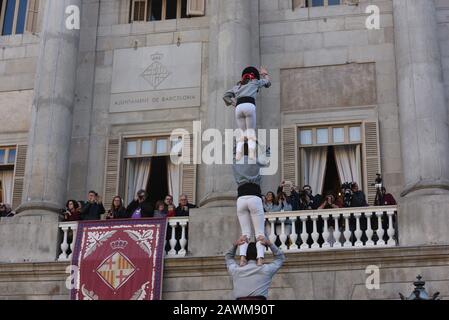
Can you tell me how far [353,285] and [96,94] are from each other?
1029cm

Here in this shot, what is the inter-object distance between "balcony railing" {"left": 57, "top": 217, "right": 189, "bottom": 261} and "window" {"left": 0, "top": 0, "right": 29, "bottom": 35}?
27.4 ft

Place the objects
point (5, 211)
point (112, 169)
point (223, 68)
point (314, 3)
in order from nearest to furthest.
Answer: point (223, 68), point (5, 211), point (112, 169), point (314, 3)

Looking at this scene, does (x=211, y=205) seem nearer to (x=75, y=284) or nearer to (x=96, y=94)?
(x=75, y=284)

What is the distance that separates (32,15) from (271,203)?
11.0m

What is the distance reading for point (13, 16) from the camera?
97.7 ft

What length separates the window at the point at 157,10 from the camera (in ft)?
94.2

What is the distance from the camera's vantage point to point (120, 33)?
2839 centimetres

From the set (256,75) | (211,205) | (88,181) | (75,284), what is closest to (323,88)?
(211,205)

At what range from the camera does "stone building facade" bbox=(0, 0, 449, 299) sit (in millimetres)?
22828

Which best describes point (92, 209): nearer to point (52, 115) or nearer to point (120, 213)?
point (120, 213)

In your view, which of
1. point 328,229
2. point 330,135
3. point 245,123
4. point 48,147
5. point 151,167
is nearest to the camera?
point 245,123

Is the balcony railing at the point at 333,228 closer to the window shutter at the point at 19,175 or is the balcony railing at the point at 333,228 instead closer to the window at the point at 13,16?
the window shutter at the point at 19,175

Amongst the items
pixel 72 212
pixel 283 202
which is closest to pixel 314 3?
pixel 283 202

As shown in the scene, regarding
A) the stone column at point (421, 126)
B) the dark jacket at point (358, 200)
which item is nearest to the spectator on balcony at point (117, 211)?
the dark jacket at point (358, 200)
